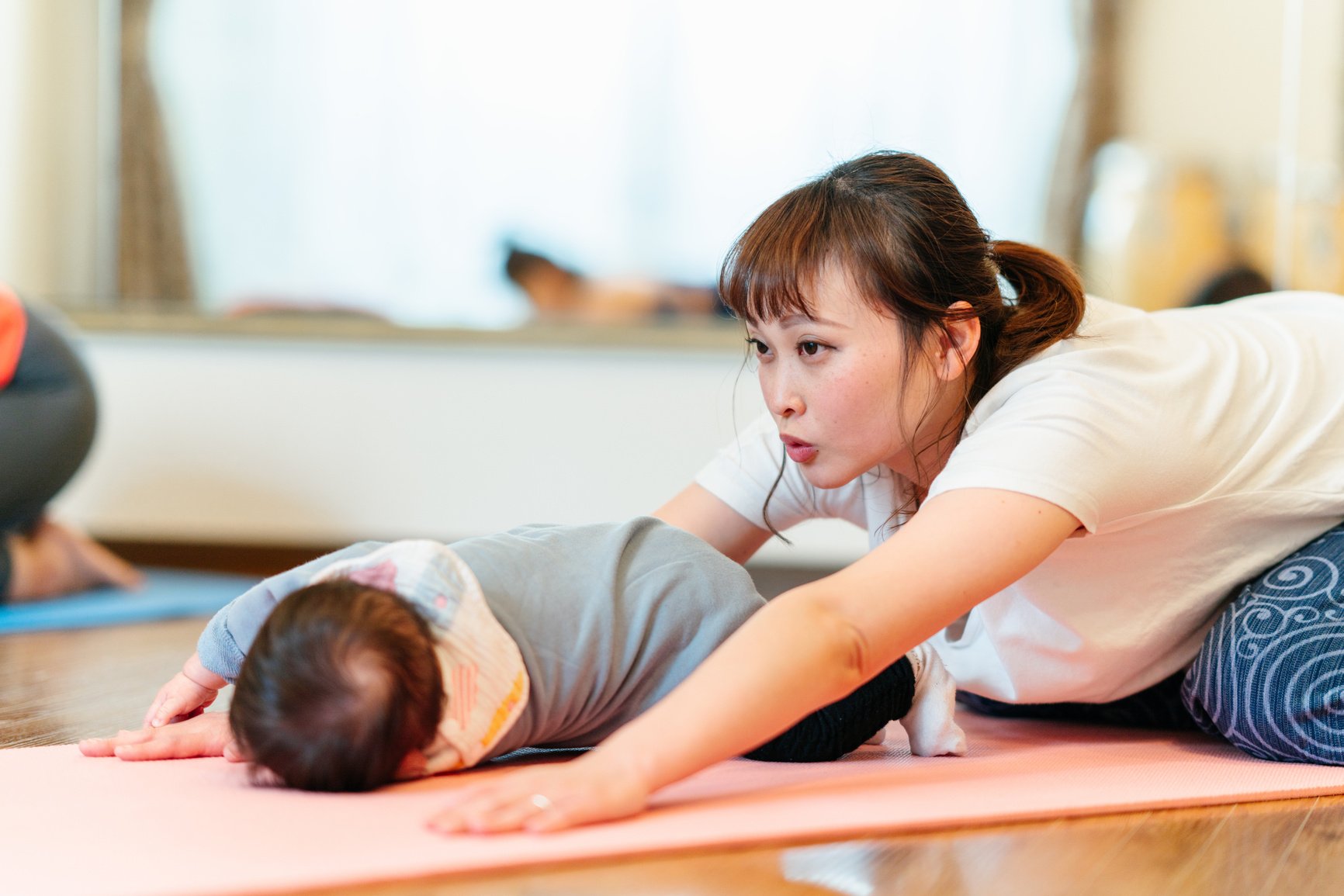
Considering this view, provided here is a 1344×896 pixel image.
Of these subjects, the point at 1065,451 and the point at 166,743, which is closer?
the point at 1065,451

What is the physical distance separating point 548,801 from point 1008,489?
411 mm

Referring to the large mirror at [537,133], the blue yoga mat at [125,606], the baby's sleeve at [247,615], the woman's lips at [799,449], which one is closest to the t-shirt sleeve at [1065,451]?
the woman's lips at [799,449]

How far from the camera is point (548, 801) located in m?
0.87

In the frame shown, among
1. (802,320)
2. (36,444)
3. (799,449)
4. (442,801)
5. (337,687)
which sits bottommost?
(36,444)

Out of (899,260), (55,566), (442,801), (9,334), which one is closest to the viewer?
(442,801)

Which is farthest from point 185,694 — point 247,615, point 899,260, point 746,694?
point 899,260

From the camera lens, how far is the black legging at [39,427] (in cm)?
229

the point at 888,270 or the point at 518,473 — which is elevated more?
the point at 888,270

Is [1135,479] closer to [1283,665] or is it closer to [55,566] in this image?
[1283,665]

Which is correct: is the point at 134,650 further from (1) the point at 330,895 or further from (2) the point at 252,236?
(2) the point at 252,236

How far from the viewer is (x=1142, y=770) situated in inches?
46.5

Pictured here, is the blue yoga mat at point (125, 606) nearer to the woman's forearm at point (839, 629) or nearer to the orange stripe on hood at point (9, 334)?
the orange stripe on hood at point (9, 334)

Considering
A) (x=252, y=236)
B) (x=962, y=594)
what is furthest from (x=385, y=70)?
(x=962, y=594)

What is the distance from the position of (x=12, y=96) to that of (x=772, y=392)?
2976 mm
